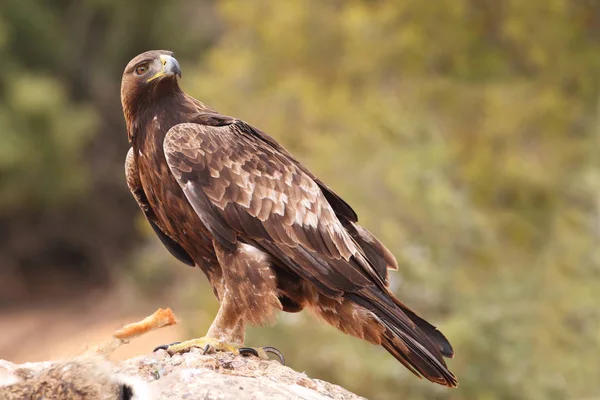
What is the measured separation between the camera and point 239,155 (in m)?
4.61

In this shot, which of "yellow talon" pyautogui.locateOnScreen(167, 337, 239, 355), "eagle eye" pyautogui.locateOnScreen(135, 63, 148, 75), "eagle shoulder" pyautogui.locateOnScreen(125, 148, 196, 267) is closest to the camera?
"yellow talon" pyautogui.locateOnScreen(167, 337, 239, 355)

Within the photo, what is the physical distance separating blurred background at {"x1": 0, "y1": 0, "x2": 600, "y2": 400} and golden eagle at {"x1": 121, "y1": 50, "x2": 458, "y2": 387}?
745 millimetres

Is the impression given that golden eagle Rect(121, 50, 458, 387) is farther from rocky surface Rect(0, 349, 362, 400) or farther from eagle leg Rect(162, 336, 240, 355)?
rocky surface Rect(0, 349, 362, 400)

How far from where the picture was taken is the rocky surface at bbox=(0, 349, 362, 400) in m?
3.74

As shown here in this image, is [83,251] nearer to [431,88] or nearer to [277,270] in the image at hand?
[431,88]

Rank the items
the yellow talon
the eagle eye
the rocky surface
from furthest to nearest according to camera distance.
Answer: the eagle eye < the yellow talon < the rocky surface

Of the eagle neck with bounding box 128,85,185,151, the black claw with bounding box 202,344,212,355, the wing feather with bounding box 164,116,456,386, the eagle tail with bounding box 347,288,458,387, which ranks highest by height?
the eagle neck with bounding box 128,85,185,151

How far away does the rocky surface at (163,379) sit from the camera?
3.74 m

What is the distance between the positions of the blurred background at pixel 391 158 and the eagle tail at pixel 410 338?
1.34 meters

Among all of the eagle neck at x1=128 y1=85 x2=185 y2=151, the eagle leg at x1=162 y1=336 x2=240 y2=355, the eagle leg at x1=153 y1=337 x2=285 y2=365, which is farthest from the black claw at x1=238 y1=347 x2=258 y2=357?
the eagle neck at x1=128 y1=85 x2=185 y2=151

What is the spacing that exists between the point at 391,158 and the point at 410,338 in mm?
6733

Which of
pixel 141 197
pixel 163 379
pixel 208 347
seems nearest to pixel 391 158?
pixel 141 197

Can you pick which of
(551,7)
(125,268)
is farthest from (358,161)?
(125,268)

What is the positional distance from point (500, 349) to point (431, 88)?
17.3 feet
